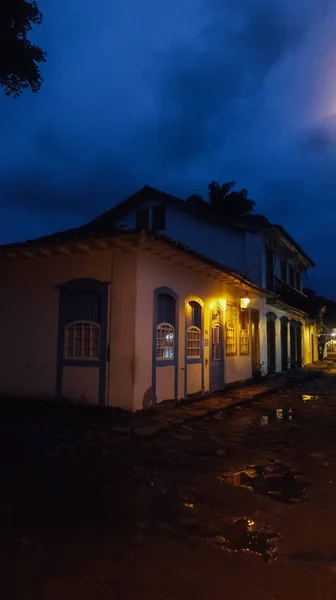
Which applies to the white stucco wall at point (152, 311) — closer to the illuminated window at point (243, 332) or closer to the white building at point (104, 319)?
the white building at point (104, 319)

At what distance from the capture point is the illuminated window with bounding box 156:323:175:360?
32.1 feet

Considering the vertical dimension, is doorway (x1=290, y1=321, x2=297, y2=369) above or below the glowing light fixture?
below

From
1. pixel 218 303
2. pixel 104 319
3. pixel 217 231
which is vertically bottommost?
pixel 104 319

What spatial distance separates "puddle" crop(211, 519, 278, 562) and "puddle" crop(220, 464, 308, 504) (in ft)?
2.92

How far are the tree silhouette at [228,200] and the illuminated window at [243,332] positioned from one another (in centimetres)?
1736

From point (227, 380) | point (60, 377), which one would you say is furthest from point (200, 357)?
point (60, 377)

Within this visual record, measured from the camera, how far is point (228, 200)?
32156 mm

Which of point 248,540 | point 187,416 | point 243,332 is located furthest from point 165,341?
point 248,540

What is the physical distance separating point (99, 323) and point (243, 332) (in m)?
7.60

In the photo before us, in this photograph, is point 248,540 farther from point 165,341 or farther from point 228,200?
point 228,200

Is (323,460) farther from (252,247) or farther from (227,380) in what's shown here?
(252,247)

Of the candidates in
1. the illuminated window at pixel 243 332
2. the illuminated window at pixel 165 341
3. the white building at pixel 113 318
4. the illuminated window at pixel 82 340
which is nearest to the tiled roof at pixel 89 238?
the white building at pixel 113 318

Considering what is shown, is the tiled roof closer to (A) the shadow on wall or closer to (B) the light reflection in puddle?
(A) the shadow on wall

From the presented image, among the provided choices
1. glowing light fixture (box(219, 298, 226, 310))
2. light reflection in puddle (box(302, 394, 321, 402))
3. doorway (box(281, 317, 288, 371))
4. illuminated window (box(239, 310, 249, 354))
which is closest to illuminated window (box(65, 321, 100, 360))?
glowing light fixture (box(219, 298, 226, 310))
